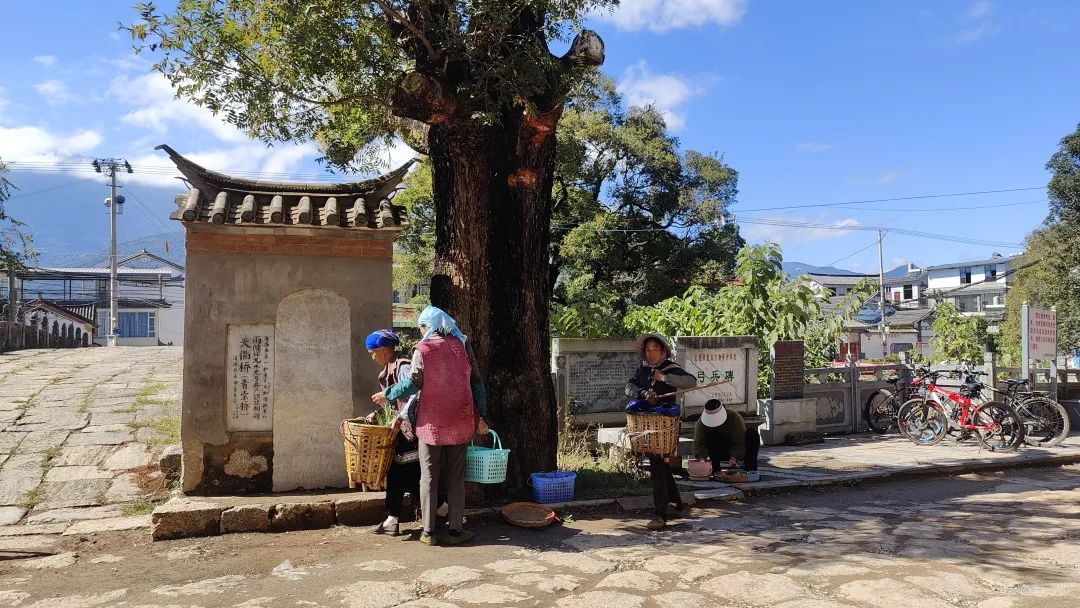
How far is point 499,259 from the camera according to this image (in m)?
7.76

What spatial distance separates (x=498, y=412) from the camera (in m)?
7.75

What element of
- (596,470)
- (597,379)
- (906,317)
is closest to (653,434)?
(596,470)

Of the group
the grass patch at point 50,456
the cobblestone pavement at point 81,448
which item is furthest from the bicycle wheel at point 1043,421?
the grass patch at point 50,456

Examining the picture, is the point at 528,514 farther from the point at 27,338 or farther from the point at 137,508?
the point at 27,338

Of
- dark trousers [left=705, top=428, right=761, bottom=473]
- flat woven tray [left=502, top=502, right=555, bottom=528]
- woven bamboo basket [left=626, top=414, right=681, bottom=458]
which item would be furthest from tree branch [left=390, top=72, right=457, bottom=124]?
dark trousers [left=705, top=428, right=761, bottom=473]

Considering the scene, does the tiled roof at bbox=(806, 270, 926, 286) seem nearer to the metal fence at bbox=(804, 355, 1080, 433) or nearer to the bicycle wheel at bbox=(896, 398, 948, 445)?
the metal fence at bbox=(804, 355, 1080, 433)

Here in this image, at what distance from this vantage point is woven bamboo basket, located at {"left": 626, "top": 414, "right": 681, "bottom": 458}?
23.2 ft

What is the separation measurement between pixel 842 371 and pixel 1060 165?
22.5 meters

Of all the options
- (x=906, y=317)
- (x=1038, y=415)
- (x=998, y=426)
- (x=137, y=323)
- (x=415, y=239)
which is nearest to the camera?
(x=998, y=426)

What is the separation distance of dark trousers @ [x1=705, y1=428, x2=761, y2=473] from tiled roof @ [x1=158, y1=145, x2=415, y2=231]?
4646 mm

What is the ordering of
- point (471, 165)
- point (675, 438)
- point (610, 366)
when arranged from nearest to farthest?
point (675, 438)
point (471, 165)
point (610, 366)

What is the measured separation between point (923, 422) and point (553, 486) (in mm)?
8544

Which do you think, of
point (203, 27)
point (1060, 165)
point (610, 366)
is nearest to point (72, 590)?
point (203, 27)

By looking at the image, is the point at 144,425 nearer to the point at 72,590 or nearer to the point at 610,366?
the point at 72,590
